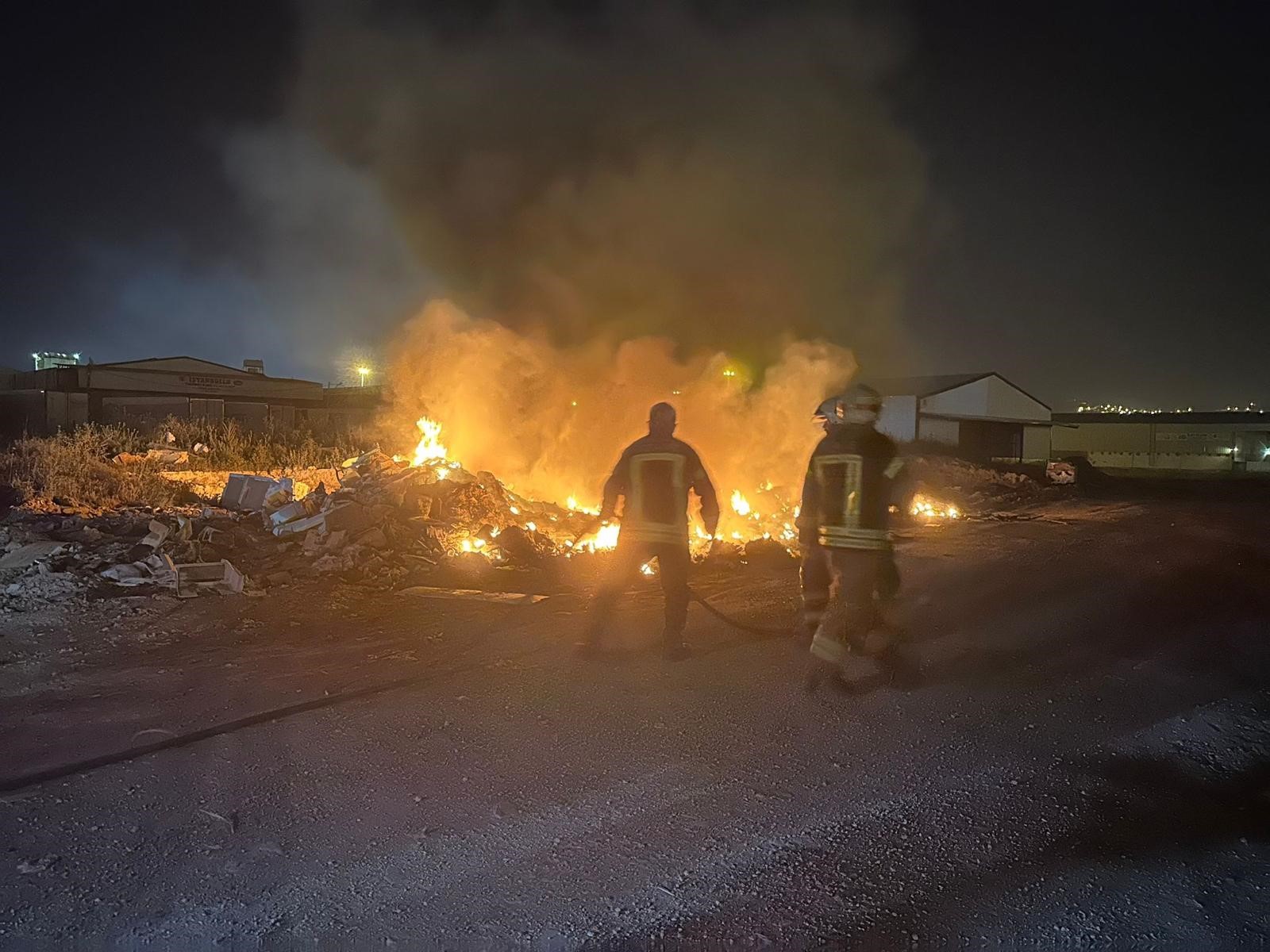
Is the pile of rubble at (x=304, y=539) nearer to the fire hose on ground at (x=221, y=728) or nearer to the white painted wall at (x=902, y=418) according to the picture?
the fire hose on ground at (x=221, y=728)

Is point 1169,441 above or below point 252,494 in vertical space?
above

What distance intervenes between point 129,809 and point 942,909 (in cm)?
336

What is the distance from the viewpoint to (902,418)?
39.9m

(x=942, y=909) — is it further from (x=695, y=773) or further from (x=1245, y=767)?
(x=1245, y=767)

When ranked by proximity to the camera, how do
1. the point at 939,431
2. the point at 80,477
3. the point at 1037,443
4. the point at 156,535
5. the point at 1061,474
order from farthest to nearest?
the point at 1037,443
the point at 939,431
the point at 1061,474
the point at 80,477
the point at 156,535

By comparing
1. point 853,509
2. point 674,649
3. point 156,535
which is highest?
point 853,509

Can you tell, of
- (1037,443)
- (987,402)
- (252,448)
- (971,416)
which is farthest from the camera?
(1037,443)

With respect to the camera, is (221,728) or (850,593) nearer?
(221,728)

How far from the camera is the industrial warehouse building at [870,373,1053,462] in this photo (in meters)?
40.0

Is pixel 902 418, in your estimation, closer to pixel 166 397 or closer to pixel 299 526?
pixel 166 397

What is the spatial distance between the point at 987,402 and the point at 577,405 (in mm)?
A: 35155

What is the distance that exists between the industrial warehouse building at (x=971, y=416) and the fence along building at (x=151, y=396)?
25.7 m

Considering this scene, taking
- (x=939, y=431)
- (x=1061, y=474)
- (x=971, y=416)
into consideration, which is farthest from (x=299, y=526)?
(x=971, y=416)

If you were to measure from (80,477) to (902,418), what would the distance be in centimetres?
3539
